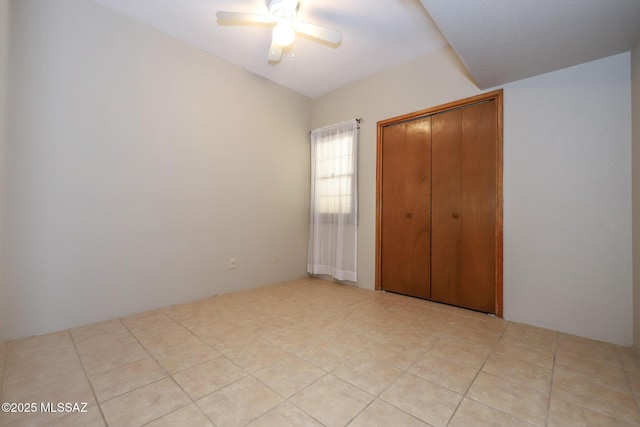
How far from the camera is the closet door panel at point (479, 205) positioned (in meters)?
2.44

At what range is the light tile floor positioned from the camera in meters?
1.20

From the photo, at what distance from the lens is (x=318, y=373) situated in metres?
1.52

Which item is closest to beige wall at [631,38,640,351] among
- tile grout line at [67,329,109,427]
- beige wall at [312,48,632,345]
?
beige wall at [312,48,632,345]

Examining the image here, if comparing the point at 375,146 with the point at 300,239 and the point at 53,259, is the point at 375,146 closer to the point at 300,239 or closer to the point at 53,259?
the point at 300,239

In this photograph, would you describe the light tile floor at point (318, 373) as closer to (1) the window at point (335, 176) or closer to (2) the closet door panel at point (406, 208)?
(2) the closet door panel at point (406, 208)

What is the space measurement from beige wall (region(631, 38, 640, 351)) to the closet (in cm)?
76

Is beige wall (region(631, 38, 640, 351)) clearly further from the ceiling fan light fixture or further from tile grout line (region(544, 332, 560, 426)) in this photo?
the ceiling fan light fixture

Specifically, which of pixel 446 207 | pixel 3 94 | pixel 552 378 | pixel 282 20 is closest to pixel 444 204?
pixel 446 207

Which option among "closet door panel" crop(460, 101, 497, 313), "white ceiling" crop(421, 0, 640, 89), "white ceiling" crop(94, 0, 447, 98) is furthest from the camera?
"closet door panel" crop(460, 101, 497, 313)

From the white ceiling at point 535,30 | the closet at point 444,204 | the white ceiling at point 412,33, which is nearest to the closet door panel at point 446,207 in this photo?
the closet at point 444,204

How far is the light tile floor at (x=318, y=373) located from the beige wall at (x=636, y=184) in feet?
0.90

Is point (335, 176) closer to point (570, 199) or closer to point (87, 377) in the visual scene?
point (570, 199)

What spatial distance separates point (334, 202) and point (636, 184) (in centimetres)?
260

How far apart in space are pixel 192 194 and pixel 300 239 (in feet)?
5.11
